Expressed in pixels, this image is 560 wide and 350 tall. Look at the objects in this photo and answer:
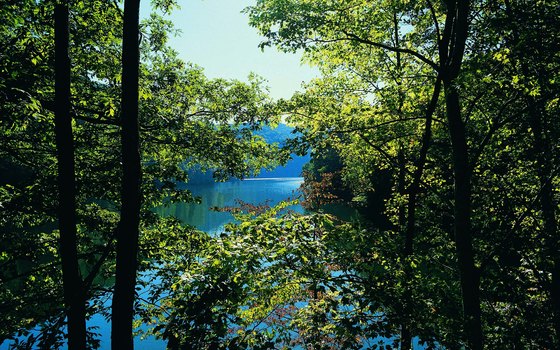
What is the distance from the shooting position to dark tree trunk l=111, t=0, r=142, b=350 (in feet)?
16.9

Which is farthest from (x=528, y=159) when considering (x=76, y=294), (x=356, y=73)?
(x=76, y=294)

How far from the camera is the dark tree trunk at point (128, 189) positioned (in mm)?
5148

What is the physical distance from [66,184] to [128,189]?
1452mm

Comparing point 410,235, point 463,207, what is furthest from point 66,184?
point 410,235

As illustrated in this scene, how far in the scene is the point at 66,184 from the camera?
5727 mm

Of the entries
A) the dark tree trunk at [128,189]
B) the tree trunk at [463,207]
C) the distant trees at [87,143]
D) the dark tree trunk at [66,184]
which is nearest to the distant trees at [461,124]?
the tree trunk at [463,207]

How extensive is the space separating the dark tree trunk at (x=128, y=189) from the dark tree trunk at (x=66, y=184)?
101cm

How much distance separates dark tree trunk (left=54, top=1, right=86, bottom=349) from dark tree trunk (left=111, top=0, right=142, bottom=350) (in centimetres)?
101

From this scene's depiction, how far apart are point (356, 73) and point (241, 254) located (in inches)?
353

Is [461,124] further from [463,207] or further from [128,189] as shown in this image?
[128,189]

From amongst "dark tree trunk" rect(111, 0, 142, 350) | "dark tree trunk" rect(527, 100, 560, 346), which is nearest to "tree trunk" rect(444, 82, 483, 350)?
"dark tree trunk" rect(527, 100, 560, 346)

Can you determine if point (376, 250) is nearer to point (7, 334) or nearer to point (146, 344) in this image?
point (7, 334)

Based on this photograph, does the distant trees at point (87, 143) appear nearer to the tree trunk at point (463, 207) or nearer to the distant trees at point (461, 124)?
the distant trees at point (461, 124)

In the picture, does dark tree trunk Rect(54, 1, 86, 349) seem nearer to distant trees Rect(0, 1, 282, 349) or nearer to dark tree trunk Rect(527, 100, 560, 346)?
distant trees Rect(0, 1, 282, 349)
